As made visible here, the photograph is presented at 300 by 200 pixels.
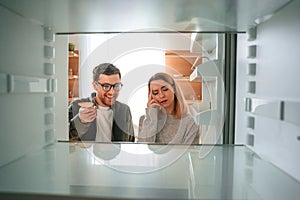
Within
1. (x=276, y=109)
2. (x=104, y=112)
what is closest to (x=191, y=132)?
(x=104, y=112)

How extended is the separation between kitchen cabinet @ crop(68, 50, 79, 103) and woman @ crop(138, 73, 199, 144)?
0.33 metres

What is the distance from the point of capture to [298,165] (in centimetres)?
64

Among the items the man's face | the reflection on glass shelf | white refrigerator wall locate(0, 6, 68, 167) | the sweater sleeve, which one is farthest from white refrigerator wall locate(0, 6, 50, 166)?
the reflection on glass shelf

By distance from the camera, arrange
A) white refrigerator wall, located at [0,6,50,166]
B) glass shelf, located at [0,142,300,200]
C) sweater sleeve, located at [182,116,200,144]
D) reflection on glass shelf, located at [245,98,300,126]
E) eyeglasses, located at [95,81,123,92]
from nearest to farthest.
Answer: glass shelf, located at [0,142,300,200] < reflection on glass shelf, located at [245,98,300,126] < white refrigerator wall, located at [0,6,50,166] < sweater sleeve, located at [182,116,200,144] < eyeglasses, located at [95,81,123,92]

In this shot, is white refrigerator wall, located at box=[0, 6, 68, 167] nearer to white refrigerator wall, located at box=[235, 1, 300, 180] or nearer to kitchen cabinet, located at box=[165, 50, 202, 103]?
kitchen cabinet, located at box=[165, 50, 202, 103]

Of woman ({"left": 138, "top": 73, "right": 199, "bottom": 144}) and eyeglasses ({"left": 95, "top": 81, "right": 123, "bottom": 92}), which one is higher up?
eyeglasses ({"left": 95, "top": 81, "right": 123, "bottom": 92})

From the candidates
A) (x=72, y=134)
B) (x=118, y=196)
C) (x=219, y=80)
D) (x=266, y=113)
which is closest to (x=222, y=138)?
(x=219, y=80)

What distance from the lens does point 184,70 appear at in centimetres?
128

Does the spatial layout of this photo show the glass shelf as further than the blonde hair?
No

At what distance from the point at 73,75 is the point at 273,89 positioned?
2.84ft

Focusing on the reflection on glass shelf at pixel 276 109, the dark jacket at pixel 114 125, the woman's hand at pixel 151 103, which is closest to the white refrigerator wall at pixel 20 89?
the dark jacket at pixel 114 125

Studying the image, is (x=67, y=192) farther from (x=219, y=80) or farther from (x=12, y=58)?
(x=219, y=80)

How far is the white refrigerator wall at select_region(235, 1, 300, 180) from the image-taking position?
2.17 feet

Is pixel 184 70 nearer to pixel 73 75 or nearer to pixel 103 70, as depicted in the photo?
pixel 103 70
